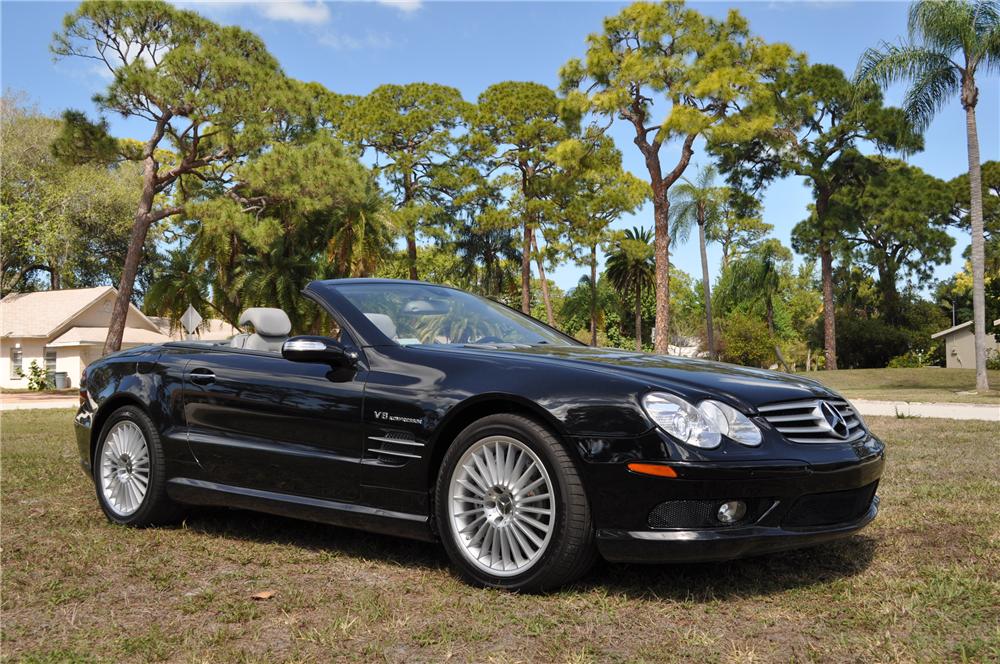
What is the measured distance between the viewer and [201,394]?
5098mm

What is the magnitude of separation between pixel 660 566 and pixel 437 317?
1.75 meters

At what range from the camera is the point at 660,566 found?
4.46 meters

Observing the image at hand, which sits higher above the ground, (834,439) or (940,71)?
(940,71)

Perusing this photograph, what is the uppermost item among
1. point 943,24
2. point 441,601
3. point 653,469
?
point 943,24

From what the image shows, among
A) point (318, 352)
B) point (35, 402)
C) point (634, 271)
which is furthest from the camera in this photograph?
point (634, 271)

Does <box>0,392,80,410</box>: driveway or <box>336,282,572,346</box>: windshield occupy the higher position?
<box>336,282,572,346</box>: windshield

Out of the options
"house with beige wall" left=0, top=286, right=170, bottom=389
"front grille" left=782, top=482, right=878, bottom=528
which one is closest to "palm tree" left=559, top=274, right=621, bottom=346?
"house with beige wall" left=0, top=286, right=170, bottom=389

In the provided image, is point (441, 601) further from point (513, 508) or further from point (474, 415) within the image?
point (474, 415)

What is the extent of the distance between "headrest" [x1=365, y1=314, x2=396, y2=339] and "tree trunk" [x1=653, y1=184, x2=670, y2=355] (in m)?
26.2

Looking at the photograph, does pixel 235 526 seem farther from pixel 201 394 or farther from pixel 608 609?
pixel 608 609

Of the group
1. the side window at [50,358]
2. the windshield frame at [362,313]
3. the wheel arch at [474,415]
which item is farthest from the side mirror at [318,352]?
the side window at [50,358]

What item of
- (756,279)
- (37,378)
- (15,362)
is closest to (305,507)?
(37,378)

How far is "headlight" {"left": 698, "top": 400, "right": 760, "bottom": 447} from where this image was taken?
3740 millimetres

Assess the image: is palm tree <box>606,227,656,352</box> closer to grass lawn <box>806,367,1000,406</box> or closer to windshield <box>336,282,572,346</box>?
grass lawn <box>806,367,1000,406</box>
